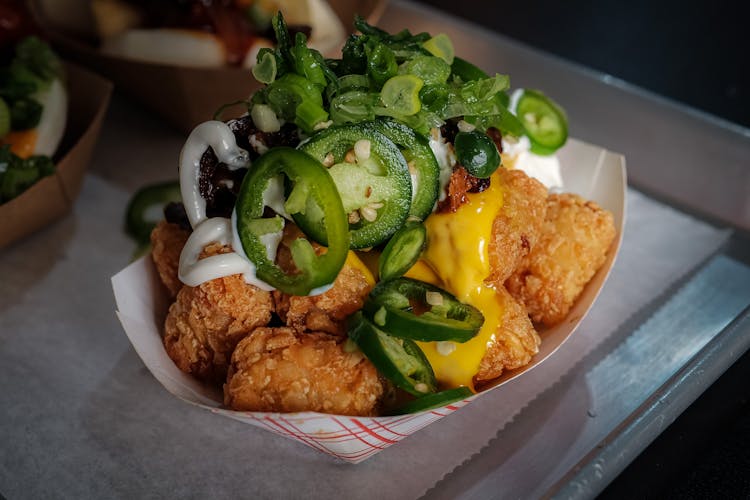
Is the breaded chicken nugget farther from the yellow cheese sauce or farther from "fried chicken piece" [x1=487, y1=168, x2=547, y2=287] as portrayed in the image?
the yellow cheese sauce

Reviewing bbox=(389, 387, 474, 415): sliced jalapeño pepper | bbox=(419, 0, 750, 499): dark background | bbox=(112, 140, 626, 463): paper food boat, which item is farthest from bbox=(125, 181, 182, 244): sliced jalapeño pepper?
bbox=(419, 0, 750, 499): dark background

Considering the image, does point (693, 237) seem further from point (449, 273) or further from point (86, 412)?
point (86, 412)

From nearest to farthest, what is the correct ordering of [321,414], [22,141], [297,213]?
[321,414]
[297,213]
[22,141]

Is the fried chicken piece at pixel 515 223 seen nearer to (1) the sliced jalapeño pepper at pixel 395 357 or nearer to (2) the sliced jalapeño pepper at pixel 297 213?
(1) the sliced jalapeño pepper at pixel 395 357

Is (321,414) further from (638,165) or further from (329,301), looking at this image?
(638,165)

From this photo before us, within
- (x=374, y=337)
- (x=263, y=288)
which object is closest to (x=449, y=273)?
(x=374, y=337)

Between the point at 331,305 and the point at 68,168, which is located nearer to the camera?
the point at 331,305

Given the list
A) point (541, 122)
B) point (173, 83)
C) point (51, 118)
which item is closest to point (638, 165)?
point (541, 122)
